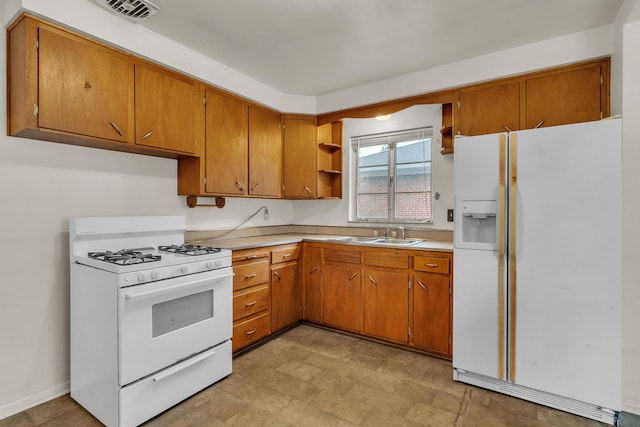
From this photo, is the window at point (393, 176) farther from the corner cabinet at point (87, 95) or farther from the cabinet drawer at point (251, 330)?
the corner cabinet at point (87, 95)

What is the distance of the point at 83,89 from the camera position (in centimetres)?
203

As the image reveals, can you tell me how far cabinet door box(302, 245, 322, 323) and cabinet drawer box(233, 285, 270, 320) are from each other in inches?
21.8

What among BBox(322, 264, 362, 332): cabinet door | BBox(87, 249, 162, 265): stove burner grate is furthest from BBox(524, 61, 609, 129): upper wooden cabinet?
BBox(87, 249, 162, 265): stove burner grate

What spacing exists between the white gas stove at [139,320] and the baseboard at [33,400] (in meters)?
0.12

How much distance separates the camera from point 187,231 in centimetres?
299

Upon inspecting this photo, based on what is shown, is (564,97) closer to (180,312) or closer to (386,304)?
(386,304)

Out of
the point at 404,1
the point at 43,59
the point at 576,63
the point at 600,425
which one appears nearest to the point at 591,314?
the point at 600,425

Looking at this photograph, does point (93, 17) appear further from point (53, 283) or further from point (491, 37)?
point (491, 37)

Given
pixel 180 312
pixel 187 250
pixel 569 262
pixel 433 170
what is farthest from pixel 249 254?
pixel 569 262

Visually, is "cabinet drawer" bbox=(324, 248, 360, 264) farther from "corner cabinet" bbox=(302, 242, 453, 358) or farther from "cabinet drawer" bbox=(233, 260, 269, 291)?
"cabinet drawer" bbox=(233, 260, 269, 291)

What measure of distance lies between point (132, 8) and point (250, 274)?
209cm

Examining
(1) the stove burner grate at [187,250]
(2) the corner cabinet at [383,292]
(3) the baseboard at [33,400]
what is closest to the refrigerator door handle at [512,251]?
(2) the corner cabinet at [383,292]

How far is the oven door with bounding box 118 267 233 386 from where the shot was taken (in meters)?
1.81

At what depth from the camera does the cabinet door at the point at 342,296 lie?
10.3 feet
